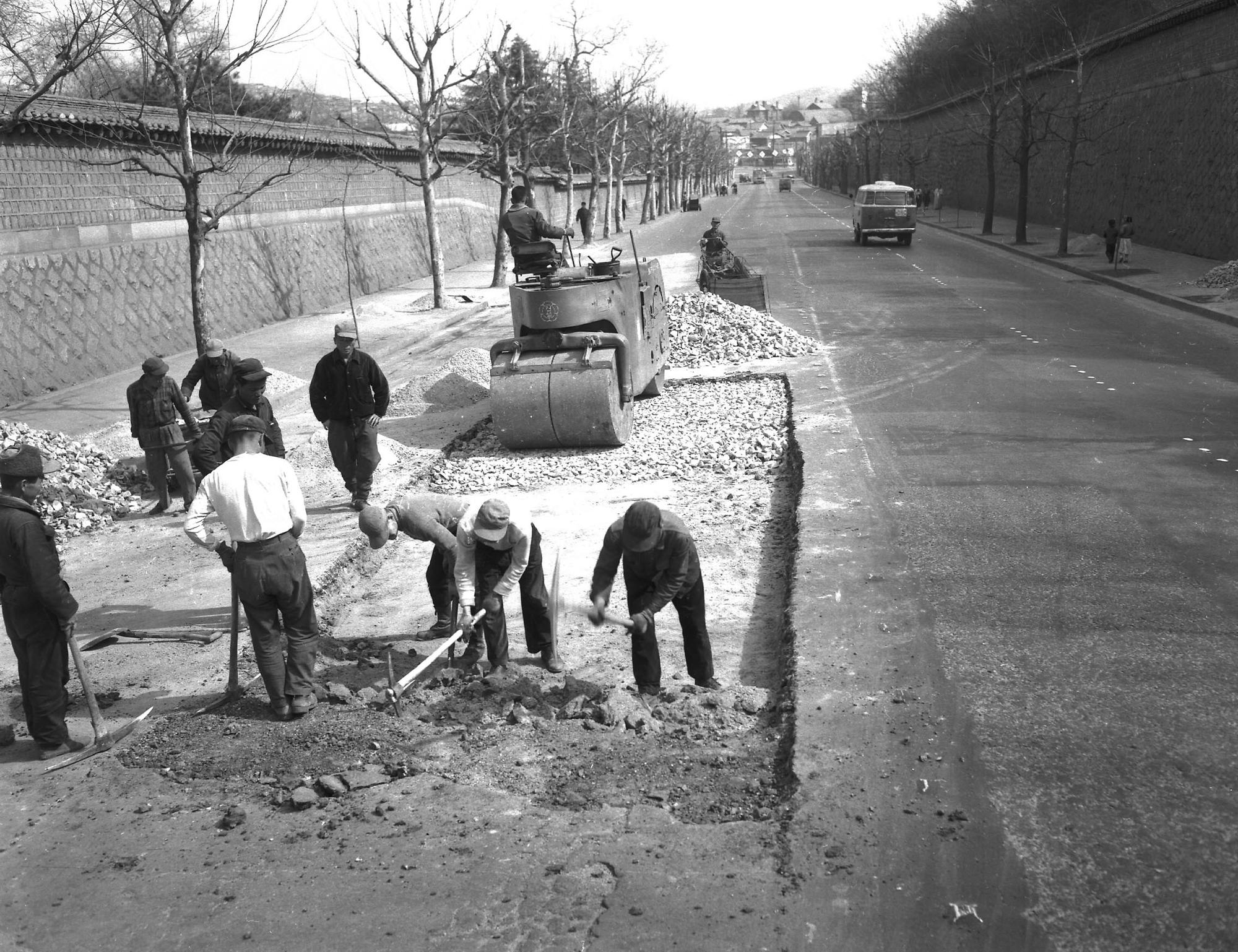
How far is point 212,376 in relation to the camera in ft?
33.2

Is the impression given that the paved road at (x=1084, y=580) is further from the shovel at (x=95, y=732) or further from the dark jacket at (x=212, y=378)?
the dark jacket at (x=212, y=378)

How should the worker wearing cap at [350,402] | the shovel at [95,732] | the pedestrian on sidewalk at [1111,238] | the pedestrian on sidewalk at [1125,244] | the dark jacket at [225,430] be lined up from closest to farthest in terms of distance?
the shovel at [95,732] < the dark jacket at [225,430] < the worker wearing cap at [350,402] < the pedestrian on sidewalk at [1125,244] < the pedestrian on sidewalk at [1111,238]

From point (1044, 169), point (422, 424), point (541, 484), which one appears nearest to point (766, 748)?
point (541, 484)

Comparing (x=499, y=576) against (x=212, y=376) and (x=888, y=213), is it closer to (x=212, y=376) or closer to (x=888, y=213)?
(x=212, y=376)

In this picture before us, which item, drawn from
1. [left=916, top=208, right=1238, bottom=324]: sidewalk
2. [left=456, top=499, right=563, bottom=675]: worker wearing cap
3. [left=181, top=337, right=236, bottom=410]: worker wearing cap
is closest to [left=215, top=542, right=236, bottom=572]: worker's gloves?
[left=456, top=499, right=563, bottom=675]: worker wearing cap

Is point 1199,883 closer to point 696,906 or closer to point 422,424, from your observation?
point 696,906

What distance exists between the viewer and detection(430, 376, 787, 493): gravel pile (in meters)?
11.0

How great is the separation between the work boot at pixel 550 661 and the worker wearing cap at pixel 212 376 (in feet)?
15.8

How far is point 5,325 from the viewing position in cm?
1494

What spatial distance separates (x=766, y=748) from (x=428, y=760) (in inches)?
67.3

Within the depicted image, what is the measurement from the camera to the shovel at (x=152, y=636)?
732 cm

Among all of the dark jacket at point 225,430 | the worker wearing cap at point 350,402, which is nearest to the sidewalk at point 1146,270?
the worker wearing cap at point 350,402

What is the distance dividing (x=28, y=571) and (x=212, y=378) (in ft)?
15.8

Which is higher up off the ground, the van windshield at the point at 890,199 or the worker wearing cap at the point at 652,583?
the van windshield at the point at 890,199
